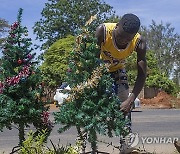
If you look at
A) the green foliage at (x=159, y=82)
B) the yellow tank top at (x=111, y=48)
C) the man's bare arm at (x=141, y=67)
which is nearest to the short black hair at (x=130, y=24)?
the yellow tank top at (x=111, y=48)

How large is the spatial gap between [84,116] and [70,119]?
0.46 ft

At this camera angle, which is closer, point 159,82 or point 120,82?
point 120,82

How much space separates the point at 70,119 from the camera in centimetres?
392

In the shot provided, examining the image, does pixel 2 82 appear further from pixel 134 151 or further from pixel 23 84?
pixel 134 151

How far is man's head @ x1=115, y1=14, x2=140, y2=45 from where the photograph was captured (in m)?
4.34

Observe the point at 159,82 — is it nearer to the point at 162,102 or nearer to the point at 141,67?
the point at 162,102

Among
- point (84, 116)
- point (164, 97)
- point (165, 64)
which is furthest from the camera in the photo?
point (165, 64)

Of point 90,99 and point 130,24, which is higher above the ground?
point 130,24

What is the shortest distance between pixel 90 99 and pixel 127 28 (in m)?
0.86

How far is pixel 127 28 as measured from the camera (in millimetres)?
4336

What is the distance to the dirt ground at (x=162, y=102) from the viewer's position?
27.2m

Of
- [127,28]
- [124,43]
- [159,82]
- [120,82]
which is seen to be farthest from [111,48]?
[159,82]

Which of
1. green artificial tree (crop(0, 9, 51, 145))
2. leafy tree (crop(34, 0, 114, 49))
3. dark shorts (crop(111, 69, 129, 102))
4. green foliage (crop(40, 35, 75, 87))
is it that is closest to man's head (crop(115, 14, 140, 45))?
dark shorts (crop(111, 69, 129, 102))

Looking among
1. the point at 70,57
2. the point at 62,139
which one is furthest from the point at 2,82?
the point at 62,139
